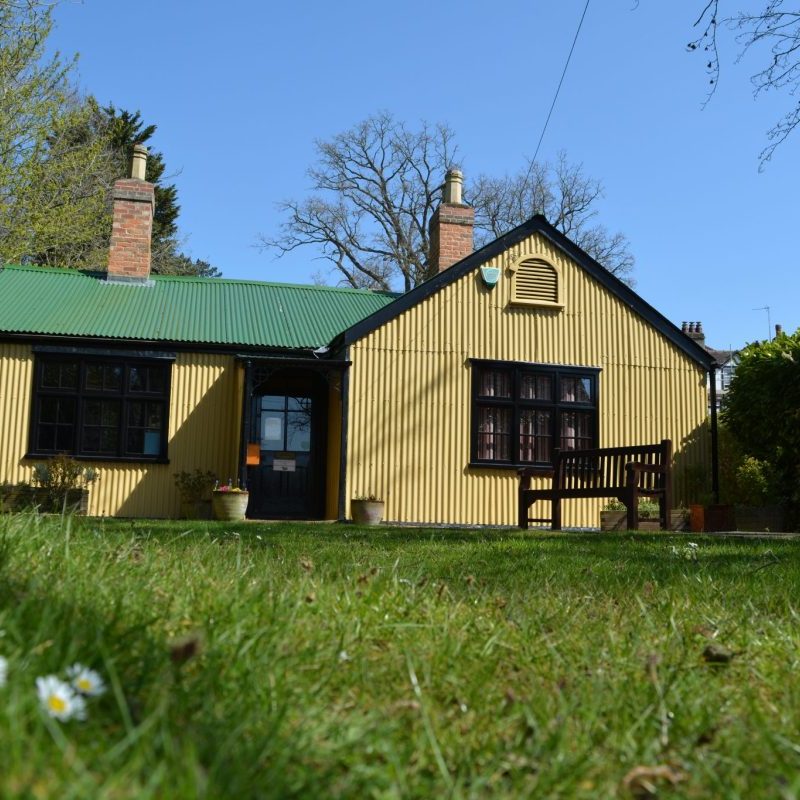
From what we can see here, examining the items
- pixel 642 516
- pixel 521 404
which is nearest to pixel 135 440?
pixel 521 404

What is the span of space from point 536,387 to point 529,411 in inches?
18.6

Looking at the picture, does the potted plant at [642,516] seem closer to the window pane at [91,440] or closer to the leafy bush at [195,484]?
the leafy bush at [195,484]

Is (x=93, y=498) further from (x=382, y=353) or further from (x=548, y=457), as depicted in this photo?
(x=548, y=457)

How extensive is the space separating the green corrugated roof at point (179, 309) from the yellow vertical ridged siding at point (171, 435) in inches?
22.4

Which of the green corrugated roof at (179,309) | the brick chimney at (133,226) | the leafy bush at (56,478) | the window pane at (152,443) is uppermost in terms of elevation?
the brick chimney at (133,226)

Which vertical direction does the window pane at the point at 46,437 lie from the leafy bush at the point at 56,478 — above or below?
above

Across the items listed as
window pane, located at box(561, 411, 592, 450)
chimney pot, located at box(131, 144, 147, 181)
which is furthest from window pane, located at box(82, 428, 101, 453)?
window pane, located at box(561, 411, 592, 450)

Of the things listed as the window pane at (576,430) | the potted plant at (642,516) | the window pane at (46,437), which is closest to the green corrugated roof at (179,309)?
the window pane at (46,437)

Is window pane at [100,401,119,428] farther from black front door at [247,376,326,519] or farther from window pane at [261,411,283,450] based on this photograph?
window pane at [261,411,283,450]

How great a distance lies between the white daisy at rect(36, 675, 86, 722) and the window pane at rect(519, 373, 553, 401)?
14.5 meters

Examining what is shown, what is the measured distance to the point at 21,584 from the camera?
7.94 feet

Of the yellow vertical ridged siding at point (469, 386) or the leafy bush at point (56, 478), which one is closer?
the leafy bush at point (56, 478)

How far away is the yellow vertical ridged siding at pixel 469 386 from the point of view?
1502cm

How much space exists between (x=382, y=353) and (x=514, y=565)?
10.1 m
